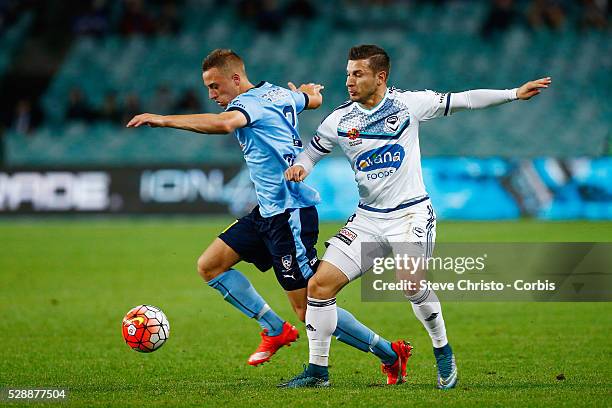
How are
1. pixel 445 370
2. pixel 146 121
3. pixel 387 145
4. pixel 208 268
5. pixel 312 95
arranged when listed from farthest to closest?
pixel 312 95, pixel 208 268, pixel 387 145, pixel 445 370, pixel 146 121

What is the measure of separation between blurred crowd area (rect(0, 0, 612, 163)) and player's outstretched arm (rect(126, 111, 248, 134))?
18342 millimetres

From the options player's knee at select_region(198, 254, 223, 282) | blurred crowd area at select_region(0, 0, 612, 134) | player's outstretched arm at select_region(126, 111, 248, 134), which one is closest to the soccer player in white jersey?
player's outstretched arm at select_region(126, 111, 248, 134)

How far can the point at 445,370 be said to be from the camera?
7.11 metres

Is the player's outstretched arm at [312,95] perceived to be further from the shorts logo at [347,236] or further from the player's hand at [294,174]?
the shorts logo at [347,236]

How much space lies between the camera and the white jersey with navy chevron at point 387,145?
724 cm

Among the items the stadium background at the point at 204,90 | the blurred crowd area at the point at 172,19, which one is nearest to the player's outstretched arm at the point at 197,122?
the stadium background at the point at 204,90

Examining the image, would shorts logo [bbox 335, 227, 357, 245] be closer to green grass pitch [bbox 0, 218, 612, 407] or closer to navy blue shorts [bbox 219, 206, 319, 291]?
navy blue shorts [bbox 219, 206, 319, 291]

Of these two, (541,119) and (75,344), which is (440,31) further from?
(75,344)

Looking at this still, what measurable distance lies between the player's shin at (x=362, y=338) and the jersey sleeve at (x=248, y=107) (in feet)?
5.10

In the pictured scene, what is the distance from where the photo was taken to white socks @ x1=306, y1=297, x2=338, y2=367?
7.14m

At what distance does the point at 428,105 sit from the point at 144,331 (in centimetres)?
267

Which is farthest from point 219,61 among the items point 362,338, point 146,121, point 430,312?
point 430,312

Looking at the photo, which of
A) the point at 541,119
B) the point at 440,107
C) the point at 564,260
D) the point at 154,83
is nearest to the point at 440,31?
the point at 541,119

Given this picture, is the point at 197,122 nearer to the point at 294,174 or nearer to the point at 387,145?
the point at 294,174
